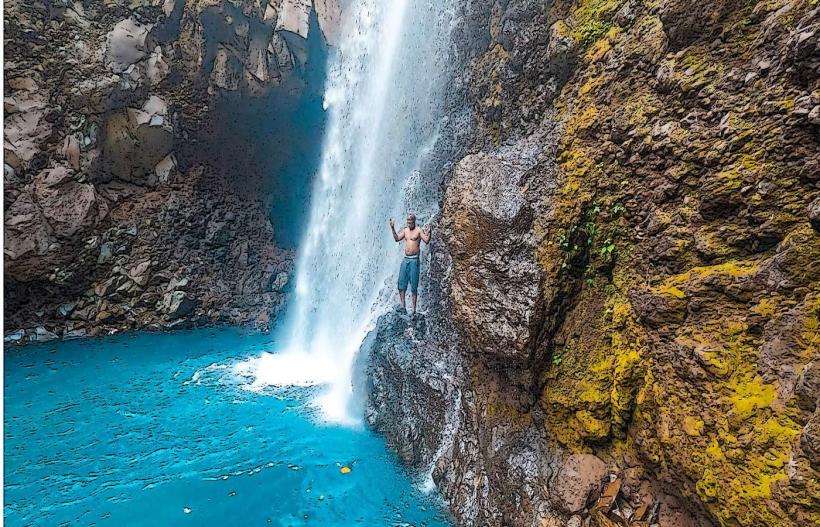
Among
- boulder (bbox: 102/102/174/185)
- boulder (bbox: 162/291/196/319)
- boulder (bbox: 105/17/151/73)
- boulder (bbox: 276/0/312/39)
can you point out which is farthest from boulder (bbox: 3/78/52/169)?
boulder (bbox: 276/0/312/39)

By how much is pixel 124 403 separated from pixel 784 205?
10387 millimetres

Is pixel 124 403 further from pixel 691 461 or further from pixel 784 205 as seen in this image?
pixel 784 205

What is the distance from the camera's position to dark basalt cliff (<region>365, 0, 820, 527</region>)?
3.31m

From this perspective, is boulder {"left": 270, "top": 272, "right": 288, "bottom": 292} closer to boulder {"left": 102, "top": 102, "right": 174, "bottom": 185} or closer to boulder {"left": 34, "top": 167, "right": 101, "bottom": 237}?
boulder {"left": 102, "top": 102, "right": 174, "bottom": 185}

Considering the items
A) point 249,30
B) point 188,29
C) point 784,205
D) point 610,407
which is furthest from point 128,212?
point 784,205

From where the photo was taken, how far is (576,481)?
450 centimetres

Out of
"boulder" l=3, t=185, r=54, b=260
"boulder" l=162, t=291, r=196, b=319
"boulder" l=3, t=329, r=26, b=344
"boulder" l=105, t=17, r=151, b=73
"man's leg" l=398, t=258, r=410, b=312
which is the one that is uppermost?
"boulder" l=105, t=17, r=151, b=73

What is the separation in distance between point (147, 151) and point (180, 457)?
9978 mm

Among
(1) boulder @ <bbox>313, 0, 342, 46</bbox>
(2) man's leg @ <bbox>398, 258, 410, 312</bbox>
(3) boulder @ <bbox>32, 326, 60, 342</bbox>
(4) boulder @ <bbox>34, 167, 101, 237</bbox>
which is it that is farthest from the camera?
(1) boulder @ <bbox>313, 0, 342, 46</bbox>

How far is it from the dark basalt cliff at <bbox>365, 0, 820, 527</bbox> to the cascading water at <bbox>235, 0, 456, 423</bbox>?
272 centimetres

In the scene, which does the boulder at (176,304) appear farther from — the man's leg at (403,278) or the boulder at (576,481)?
the boulder at (576,481)

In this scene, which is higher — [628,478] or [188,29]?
[188,29]

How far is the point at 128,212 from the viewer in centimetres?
1384

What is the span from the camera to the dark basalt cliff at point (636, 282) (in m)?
3.31
